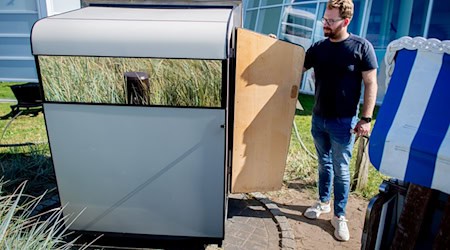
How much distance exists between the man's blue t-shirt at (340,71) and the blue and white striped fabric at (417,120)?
0.92 meters

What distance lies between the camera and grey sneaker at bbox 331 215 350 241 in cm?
314

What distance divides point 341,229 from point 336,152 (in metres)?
0.77

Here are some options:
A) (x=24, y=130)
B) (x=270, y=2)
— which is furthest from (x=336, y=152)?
(x=270, y=2)

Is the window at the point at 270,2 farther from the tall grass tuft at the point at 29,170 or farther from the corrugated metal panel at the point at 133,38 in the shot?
the corrugated metal panel at the point at 133,38

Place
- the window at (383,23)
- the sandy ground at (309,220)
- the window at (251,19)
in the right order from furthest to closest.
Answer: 1. the window at (251,19)
2. the window at (383,23)
3. the sandy ground at (309,220)

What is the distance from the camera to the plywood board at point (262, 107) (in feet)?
9.04

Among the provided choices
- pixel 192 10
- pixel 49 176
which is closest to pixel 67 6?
pixel 49 176

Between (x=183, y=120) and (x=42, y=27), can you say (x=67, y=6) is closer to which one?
(x=42, y=27)

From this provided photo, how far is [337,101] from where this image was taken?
2834 mm

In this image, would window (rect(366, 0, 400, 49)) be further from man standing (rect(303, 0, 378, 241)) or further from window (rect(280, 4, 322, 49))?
man standing (rect(303, 0, 378, 241))

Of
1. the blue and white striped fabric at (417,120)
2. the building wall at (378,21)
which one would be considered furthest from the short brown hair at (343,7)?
the building wall at (378,21)

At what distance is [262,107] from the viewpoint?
2.91 m

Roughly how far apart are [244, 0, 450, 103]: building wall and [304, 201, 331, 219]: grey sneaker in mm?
3940

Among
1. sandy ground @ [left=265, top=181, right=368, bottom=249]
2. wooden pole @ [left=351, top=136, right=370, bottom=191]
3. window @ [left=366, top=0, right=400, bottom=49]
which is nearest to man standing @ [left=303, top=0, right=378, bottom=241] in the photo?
sandy ground @ [left=265, top=181, right=368, bottom=249]
